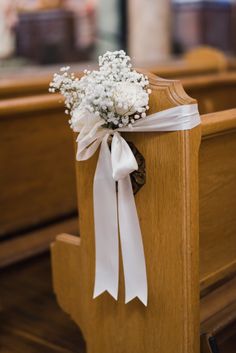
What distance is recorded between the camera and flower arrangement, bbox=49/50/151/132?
204 cm

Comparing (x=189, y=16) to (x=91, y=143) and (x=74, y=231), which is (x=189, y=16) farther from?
(x=91, y=143)

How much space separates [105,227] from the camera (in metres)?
2.29

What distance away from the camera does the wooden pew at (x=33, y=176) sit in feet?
11.2

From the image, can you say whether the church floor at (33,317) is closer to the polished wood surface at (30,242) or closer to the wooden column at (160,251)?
the polished wood surface at (30,242)

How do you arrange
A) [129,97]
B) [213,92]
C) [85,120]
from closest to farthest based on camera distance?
[129,97], [85,120], [213,92]

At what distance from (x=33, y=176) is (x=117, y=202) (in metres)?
1.39

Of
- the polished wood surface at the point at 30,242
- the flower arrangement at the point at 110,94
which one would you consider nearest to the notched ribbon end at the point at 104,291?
the flower arrangement at the point at 110,94

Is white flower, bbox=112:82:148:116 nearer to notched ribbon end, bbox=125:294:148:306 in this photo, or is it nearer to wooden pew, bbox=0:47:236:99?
notched ribbon end, bbox=125:294:148:306

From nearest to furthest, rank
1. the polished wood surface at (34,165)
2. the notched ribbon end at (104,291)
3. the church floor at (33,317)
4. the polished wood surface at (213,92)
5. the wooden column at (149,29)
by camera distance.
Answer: the notched ribbon end at (104,291), the church floor at (33,317), the polished wood surface at (34,165), the polished wood surface at (213,92), the wooden column at (149,29)

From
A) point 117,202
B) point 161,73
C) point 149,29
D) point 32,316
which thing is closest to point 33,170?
point 32,316

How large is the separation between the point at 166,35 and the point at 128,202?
20.3ft

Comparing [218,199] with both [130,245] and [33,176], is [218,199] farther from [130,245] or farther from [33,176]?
[33,176]

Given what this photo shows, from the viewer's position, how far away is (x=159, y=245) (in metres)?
2.21

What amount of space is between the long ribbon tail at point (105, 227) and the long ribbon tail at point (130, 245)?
34 mm
